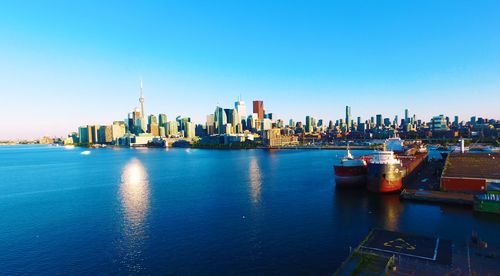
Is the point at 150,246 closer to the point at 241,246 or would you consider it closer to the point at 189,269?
the point at 189,269

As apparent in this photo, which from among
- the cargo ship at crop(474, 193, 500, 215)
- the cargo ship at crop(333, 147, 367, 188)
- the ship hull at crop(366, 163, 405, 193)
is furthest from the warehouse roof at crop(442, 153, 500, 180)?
the cargo ship at crop(333, 147, 367, 188)

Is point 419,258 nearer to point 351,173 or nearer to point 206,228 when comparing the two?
point 206,228

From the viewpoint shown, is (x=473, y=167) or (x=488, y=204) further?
(x=473, y=167)

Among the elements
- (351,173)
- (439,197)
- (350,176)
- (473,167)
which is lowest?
(439,197)

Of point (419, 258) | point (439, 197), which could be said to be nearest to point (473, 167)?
point (439, 197)

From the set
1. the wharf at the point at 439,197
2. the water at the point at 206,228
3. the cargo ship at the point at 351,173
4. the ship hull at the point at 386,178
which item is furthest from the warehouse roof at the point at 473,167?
the cargo ship at the point at 351,173

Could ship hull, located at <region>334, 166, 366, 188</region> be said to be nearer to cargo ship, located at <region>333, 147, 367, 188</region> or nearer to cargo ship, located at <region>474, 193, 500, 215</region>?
cargo ship, located at <region>333, 147, 367, 188</region>

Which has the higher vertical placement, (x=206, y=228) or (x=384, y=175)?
(x=384, y=175)

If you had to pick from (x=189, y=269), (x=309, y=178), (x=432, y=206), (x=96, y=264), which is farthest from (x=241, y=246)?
(x=309, y=178)
